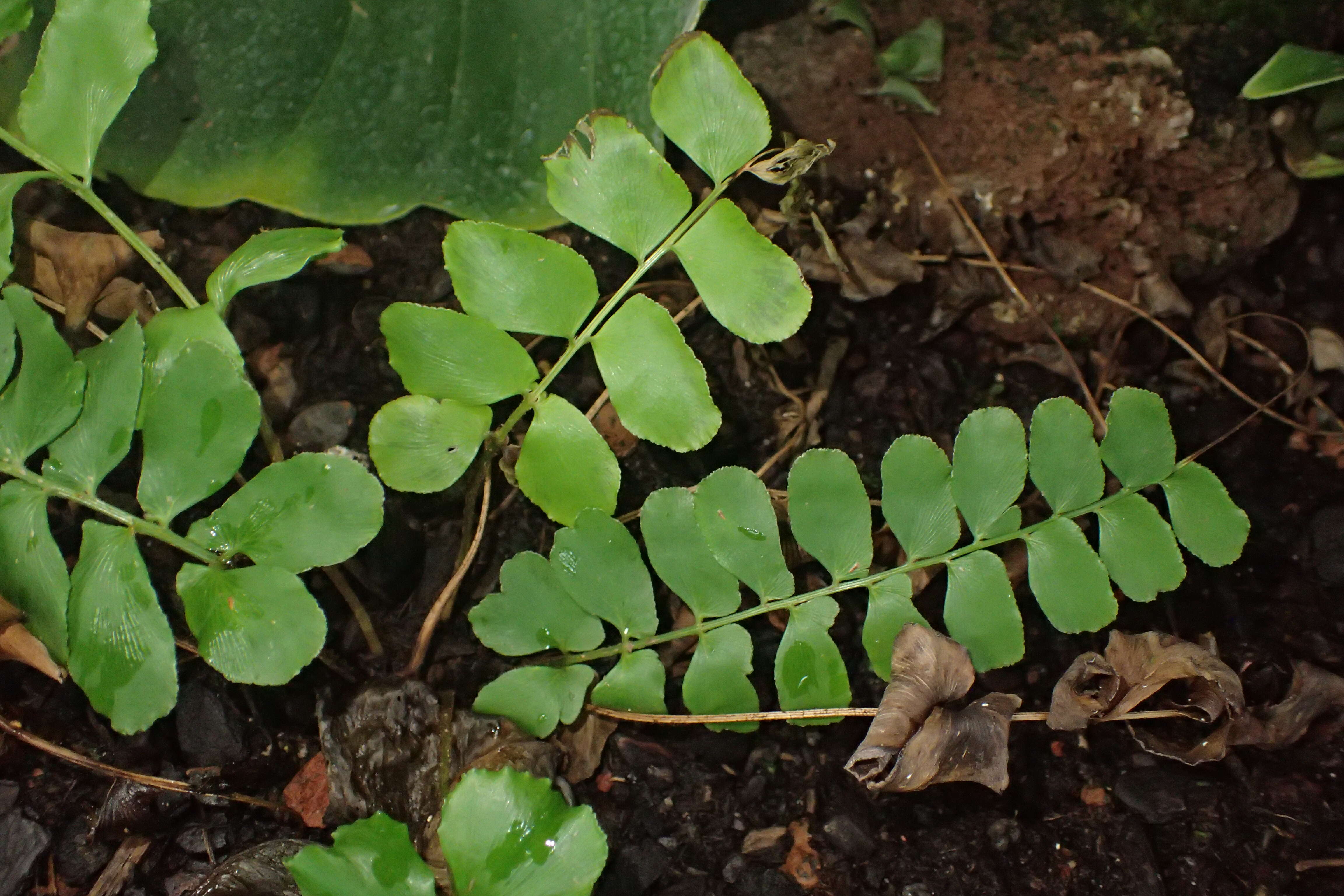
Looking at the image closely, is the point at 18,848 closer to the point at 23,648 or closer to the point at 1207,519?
the point at 23,648

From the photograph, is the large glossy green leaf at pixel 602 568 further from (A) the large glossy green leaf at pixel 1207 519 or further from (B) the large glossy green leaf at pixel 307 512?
(A) the large glossy green leaf at pixel 1207 519

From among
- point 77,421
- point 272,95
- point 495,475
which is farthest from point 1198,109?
point 77,421

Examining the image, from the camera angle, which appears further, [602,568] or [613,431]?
[613,431]

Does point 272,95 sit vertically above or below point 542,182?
above

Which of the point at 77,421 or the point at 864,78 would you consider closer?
the point at 77,421

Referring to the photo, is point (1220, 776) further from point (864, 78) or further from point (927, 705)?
point (864, 78)

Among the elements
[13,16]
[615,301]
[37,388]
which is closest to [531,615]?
[615,301]
